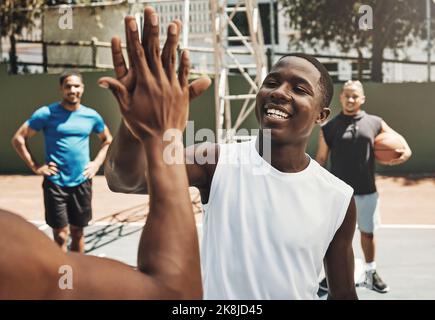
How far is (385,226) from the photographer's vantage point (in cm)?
777

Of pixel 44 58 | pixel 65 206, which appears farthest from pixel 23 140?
pixel 44 58

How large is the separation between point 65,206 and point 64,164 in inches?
16.4

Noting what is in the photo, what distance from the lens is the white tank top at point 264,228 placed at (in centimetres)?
211

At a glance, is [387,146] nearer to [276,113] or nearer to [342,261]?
[342,261]

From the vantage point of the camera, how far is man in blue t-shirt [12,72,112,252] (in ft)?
19.0

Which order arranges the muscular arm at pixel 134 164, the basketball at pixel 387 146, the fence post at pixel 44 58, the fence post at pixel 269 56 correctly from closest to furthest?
the muscular arm at pixel 134 164 → the basketball at pixel 387 146 → the fence post at pixel 269 56 → the fence post at pixel 44 58

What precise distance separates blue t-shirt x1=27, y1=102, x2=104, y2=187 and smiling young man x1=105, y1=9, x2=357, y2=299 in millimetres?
3808

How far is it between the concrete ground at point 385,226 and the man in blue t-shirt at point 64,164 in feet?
2.21

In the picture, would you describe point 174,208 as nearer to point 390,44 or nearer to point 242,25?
point 390,44

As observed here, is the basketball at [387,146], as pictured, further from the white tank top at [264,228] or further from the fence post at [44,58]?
the fence post at [44,58]

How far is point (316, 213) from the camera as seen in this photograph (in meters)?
2.22

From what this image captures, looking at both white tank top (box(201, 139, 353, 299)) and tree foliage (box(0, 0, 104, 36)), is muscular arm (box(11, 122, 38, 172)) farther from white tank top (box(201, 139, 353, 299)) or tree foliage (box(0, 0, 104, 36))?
tree foliage (box(0, 0, 104, 36))

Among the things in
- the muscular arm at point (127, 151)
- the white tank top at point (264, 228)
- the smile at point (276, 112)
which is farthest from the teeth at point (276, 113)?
the muscular arm at point (127, 151)
